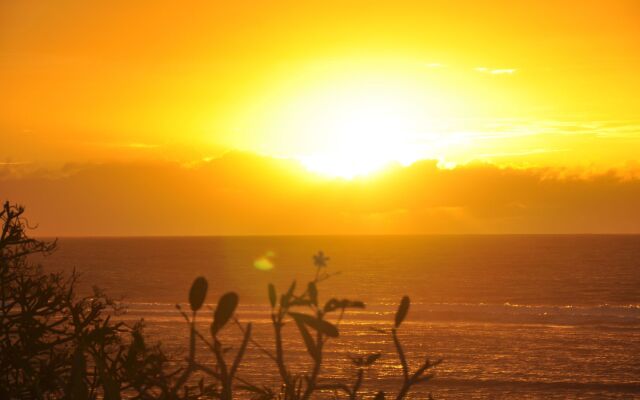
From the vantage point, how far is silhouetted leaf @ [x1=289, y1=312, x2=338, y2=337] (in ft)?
7.60

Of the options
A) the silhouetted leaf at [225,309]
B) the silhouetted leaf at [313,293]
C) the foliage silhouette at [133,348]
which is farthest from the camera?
the silhouetted leaf at [313,293]

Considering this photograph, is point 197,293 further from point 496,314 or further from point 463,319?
point 496,314

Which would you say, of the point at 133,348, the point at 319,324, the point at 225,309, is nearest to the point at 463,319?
the point at 133,348

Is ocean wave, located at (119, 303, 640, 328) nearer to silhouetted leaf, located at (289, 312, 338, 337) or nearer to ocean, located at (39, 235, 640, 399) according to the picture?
ocean, located at (39, 235, 640, 399)

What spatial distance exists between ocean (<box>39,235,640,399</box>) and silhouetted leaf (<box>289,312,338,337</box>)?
0.71 ft

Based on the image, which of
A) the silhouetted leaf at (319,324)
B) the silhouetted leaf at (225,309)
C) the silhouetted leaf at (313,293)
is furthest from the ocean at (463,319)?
the silhouetted leaf at (225,309)

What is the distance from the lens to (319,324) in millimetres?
2355

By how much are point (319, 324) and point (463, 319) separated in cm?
4537

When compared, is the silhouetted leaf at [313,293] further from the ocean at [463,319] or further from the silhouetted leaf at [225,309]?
the silhouetted leaf at [225,309]

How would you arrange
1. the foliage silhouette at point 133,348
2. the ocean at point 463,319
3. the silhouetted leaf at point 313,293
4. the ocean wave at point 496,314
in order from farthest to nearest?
1. the ocean wave at point 496,314
2. the ocean at point 463,319
3. the silhouetted leaf at point 313,293
4. the foliage silhouette at point 133,348

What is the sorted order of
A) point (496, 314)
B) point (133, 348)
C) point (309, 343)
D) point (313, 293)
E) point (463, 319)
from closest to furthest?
point (309, 343)
point (313, 293)
point (133, 348)
point (463, 319)
point (496, 314)

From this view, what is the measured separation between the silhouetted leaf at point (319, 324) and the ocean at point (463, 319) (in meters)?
0.22

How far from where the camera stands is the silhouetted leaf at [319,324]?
7.60ft

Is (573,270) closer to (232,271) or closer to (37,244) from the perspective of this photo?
(232,271)
